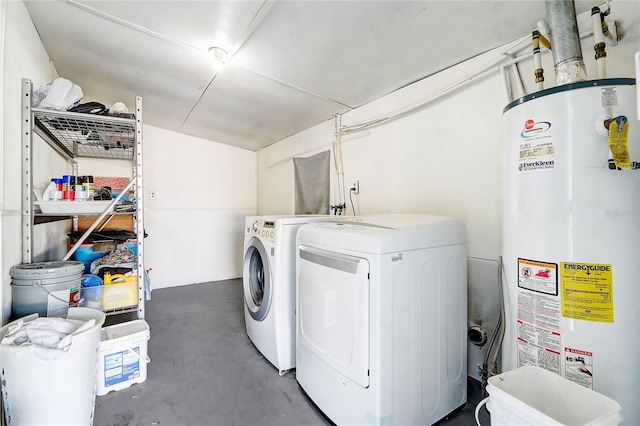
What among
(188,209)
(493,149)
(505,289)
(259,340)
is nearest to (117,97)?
(188,209)

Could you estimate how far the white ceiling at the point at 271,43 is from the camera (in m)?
1.45

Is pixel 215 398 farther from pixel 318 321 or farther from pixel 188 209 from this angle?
pixel 188 209

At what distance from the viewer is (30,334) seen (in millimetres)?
1091

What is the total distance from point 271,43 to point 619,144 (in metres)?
1.78

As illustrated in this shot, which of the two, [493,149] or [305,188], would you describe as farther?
[305,188]

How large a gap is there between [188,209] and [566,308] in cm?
421

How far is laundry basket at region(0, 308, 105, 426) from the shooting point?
3.38ft

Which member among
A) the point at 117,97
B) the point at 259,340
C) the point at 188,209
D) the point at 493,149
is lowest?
the point at 259,340

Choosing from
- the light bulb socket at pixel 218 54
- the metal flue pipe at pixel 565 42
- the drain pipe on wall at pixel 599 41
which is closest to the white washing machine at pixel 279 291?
the light bulb socket at pixel 218 54

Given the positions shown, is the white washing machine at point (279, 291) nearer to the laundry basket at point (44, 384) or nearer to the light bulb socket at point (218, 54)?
the laundry basket at point (44, 384)

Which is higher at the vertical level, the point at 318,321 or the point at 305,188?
the point at 305,188

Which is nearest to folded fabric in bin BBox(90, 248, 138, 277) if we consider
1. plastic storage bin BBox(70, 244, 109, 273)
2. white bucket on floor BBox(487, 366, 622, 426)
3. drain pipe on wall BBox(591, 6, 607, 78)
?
plastic storage bin BBox(70, 244, 109, 273)

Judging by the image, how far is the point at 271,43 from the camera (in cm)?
175

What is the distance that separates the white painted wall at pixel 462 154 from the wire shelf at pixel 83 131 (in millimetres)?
1936
